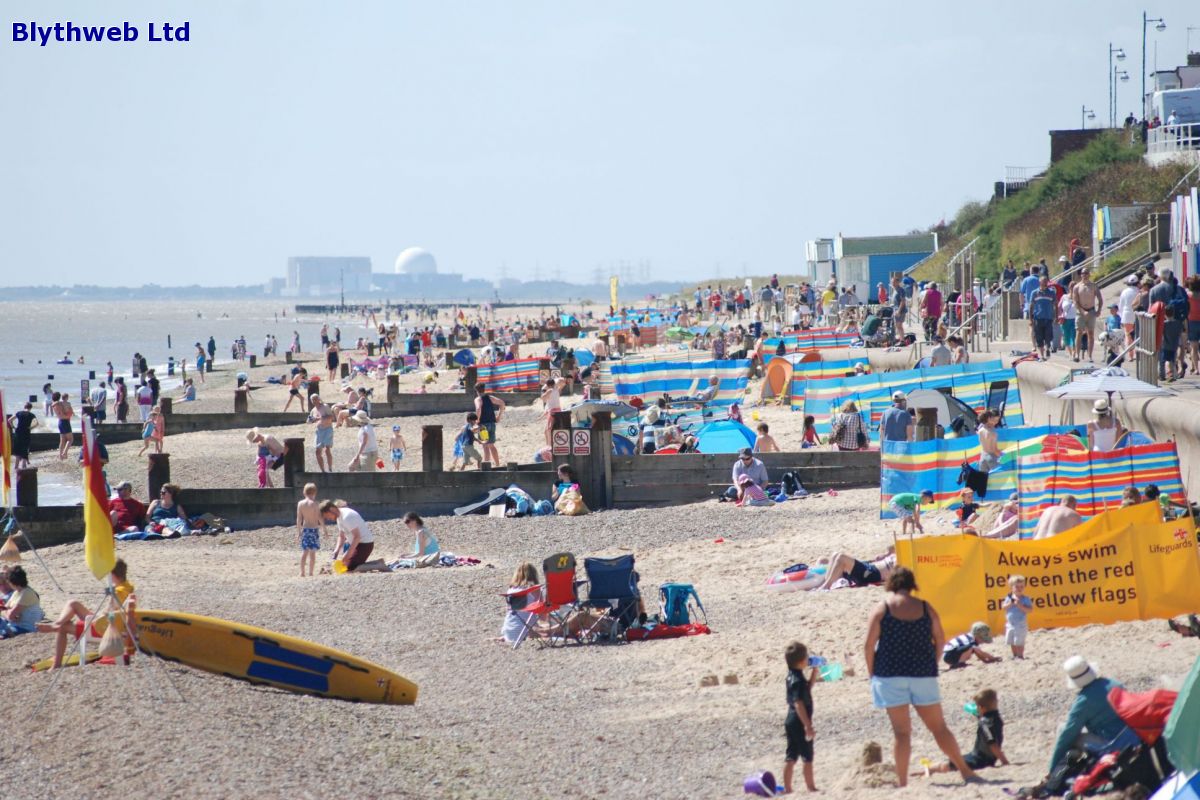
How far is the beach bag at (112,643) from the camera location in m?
11.3

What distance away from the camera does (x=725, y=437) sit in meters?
21.9

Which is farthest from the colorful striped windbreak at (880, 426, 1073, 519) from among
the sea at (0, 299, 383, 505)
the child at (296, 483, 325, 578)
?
the sea at (0, 299, 383, 505)

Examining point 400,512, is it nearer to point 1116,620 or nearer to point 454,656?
point 454,656

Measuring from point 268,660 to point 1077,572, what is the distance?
5972 millimetres

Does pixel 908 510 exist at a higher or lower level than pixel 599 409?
lower

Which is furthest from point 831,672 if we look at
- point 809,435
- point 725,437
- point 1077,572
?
point 809,435

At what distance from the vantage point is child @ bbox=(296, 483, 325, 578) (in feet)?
54.1

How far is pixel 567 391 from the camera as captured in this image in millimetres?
36625

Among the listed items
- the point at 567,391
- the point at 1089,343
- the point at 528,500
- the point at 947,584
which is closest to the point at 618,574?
the point at 947,584

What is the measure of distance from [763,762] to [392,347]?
63.8m

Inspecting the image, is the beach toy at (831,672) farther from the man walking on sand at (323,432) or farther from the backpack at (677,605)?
the man walking on sand at (323,432)

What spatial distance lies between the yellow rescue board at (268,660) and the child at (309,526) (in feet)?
17.2

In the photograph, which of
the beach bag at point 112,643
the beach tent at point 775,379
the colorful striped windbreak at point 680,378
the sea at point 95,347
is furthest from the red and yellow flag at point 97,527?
the colorful striped windbreak at point 680,378

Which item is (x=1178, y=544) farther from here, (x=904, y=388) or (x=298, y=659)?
(x=904, y=388)
